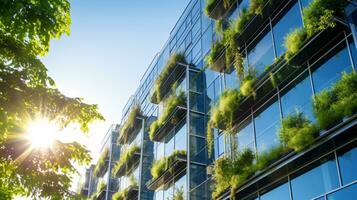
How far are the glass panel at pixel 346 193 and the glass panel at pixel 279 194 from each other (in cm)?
270

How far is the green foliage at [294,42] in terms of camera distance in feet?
50.9

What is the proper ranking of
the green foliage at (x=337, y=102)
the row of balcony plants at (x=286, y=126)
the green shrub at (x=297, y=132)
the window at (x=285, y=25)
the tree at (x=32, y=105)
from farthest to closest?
the window at (x=285, y=25), the green shrub at (x=297, y=132), the row of balcony plants at (x=286, y=126), the green foliage at (x=337, y=102), the tree at (x=32, y=105)

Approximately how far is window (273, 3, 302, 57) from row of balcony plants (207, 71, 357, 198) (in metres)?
2.63

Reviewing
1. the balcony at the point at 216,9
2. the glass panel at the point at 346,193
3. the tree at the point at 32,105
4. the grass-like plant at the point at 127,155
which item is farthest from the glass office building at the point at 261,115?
the tree at the point at 32,105

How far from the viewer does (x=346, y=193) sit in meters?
12.2

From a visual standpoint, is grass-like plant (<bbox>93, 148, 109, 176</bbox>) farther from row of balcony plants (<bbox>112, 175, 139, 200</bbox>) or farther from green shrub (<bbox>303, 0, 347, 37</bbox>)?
green shrub (<bbox>303, 0, 347, 37</bbox>)

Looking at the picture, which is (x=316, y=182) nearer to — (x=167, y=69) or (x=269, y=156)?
(x=269, y=156)

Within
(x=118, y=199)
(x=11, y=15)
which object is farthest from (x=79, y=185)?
(x=11, y=15)

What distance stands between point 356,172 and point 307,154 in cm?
191

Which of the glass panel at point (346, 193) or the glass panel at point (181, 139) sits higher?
the glass panel at point (181, 139)

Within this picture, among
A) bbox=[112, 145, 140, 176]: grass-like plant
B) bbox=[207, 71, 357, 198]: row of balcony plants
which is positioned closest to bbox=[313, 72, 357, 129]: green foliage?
bbox=[207, 71, 357, 198]: row of balcony plants

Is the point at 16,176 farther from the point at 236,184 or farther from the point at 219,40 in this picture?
the point at 219,40

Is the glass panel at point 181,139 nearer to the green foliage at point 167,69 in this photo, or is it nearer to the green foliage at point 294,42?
the green foliage at point 167,69

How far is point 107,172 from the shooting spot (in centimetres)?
4025
